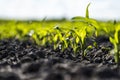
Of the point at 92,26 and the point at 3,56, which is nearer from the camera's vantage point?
the point at 92,26

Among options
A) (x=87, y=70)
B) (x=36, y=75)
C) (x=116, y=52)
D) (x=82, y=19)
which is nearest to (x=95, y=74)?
(x=87, y=70)

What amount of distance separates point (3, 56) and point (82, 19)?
0.90 m

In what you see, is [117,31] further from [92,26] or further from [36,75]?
[36,75]

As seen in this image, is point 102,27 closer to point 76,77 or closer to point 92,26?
point 92,26

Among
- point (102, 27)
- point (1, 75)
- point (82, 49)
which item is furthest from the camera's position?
point (82, 49)

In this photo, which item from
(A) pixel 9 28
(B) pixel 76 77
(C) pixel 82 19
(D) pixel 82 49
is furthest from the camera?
(A) pixel 9 28

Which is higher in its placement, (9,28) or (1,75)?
(1,75)

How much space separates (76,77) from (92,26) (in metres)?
1.46

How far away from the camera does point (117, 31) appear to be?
103 inches

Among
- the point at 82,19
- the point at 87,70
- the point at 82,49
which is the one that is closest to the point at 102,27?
the point at 82,19

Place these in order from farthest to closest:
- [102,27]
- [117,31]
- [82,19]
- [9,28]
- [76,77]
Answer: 1. [9,28]
2. [82,19]
3. [102,27]
4. [117,31]
5. [76,77]

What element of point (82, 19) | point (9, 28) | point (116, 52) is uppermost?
point (82, 19)

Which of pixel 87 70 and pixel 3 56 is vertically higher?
pixel 87 70

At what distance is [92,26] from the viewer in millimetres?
3197
